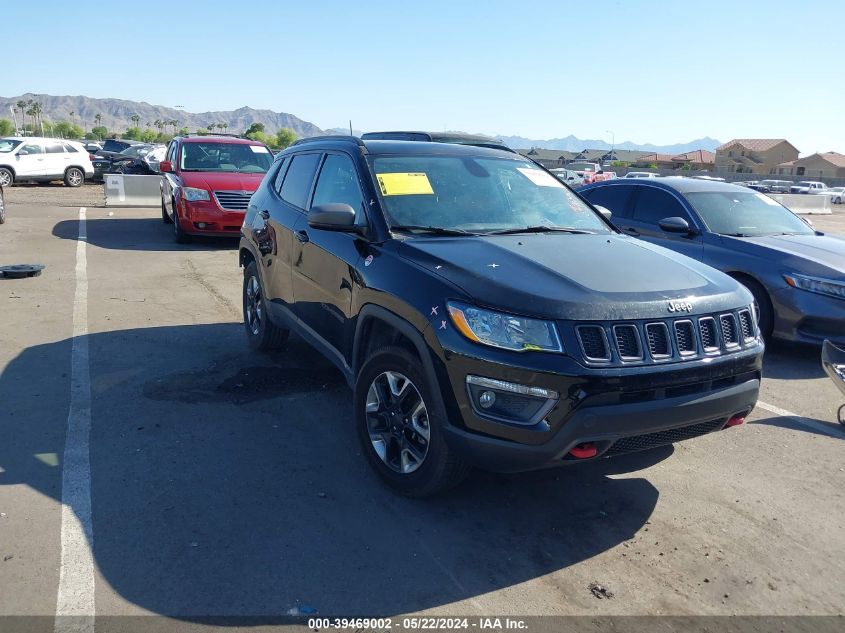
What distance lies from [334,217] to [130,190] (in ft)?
55.3

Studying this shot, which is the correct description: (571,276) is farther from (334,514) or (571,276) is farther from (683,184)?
(683,184)

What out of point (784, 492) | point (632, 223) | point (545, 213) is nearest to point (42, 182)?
point (632, 223)

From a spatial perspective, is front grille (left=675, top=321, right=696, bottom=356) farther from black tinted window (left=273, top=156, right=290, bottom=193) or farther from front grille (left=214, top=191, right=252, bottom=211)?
front grille (left=214, top=191, right=252, bottom=211)

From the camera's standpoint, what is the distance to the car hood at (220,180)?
12.1 meters

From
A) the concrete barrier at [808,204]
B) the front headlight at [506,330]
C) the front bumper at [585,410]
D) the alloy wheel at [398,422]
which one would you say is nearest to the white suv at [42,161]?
the alloy wheel at [398,422]

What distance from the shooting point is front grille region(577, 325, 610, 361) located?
10.5 feet

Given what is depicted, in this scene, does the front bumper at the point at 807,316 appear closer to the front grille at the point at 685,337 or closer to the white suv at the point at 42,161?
the front grille at the point at 685,337

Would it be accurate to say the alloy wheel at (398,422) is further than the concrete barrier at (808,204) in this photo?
No

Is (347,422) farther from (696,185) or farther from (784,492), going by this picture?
(696,185)

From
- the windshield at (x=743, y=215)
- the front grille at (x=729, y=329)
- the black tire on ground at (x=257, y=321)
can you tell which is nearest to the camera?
the front grille at (x=729, y=329)

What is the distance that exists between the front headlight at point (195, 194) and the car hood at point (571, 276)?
8911 millimetres

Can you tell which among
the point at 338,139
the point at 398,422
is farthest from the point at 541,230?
the point at 338,139

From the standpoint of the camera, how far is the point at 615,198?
355 inches

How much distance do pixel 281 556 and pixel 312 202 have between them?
2716 millimetres
